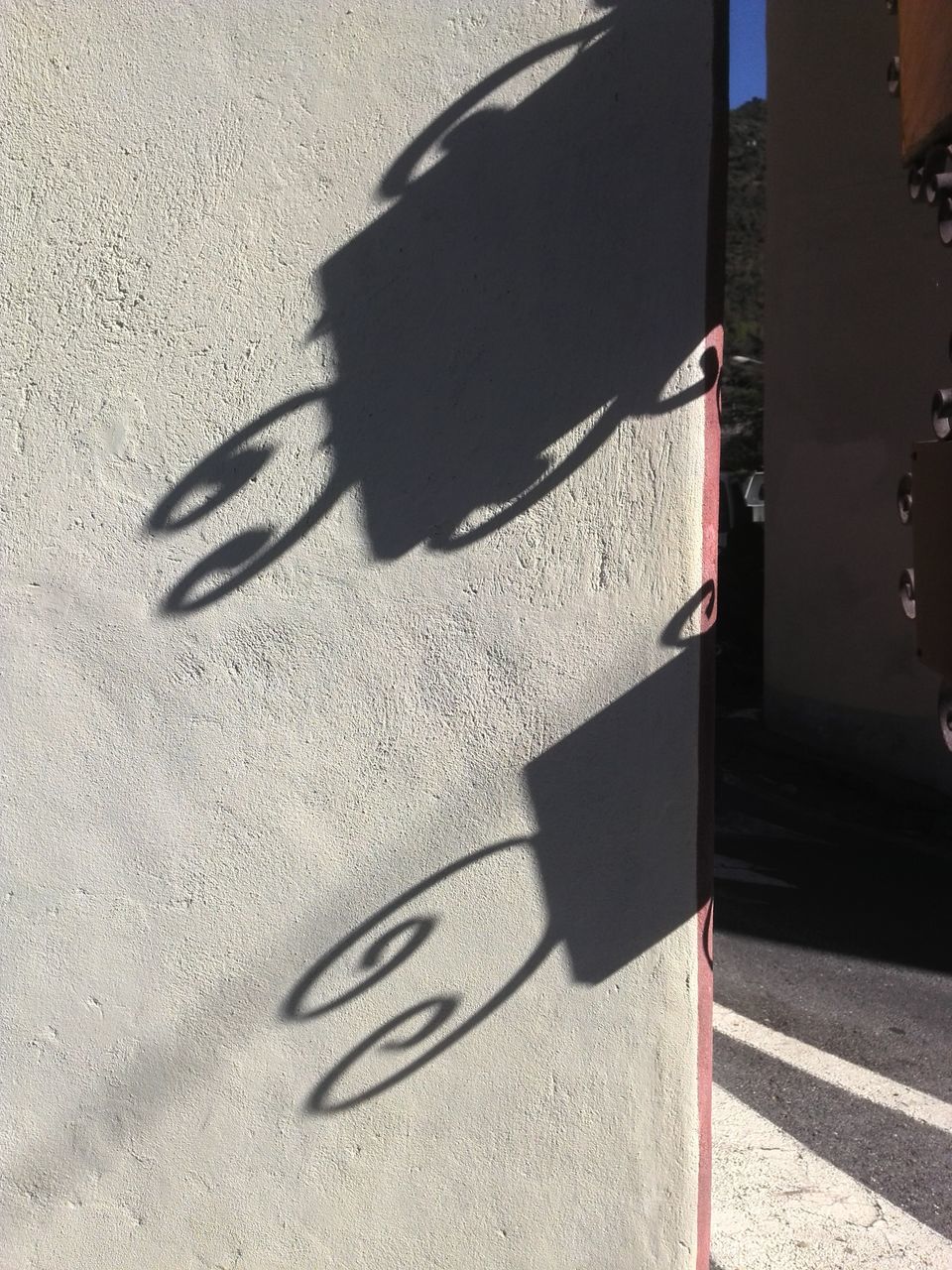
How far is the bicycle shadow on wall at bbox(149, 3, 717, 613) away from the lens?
249 centimetres

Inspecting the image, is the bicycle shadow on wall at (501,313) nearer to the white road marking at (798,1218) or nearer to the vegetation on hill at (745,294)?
the white road marking at (798,1218)

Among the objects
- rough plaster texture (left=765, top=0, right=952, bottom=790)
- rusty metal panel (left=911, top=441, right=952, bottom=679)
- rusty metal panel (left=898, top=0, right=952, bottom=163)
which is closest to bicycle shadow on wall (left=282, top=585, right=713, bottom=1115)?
rusty metal panel (left=911, top=441, right=952, bottom=679)

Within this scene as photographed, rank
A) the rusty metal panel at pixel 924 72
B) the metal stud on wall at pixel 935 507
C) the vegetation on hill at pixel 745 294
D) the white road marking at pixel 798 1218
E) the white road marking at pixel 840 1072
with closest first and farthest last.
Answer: the rusty metal panel at pixel 924 72
the metal stud on wall at pixel 935 507
the white road marking at pixel 798 1218
the white road marking at pixel 840 1072
the vegetation on hill at pixel 745 294

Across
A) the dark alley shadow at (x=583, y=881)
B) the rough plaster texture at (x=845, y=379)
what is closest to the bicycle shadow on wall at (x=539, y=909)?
the dark alley shadow at (x=583, y=881)

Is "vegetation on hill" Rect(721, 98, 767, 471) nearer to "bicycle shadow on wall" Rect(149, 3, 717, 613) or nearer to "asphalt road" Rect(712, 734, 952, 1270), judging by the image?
"asphalt road" Rect(712, 734, 952, 1270)

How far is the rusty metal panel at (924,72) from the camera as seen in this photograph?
7.12ft

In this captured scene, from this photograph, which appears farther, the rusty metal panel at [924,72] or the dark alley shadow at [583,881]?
the dark alley shadow at [583,881]

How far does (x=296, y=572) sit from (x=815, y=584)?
757cm

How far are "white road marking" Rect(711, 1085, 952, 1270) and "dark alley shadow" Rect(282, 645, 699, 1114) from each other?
118cm

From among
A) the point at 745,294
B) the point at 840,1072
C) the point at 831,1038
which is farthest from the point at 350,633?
the point at 745,294

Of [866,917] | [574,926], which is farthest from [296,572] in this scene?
[866,917]

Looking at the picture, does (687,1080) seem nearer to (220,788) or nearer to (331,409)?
(220,788)

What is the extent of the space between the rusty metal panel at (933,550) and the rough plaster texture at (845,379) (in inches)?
242

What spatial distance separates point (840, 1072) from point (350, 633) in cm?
305
